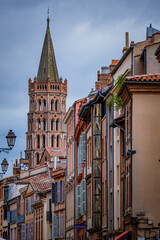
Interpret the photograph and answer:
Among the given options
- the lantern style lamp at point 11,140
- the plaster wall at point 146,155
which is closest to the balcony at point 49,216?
the lantern style lamp at point 11,140

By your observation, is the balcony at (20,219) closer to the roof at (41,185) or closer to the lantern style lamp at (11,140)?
the roof at (41,185)

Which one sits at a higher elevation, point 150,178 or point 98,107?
point 98,107

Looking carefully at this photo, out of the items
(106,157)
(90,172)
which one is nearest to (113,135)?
(106,157)

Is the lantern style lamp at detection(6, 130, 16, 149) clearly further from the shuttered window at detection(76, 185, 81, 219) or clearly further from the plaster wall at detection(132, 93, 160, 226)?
the shuttered window at detection(76, 185, 81, 219)

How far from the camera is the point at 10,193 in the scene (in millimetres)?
104625

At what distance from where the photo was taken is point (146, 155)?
3284cm

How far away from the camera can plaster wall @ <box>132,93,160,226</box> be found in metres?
32.4

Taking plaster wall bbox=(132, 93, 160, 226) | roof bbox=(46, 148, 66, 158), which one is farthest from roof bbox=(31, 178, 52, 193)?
roof bbox=(46, 148, 66, 158)

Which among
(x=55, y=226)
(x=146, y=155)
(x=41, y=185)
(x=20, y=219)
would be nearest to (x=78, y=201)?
(x=55, y=226)

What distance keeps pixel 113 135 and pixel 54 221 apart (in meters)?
31.1

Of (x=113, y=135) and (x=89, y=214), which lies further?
(x=89, y=214)

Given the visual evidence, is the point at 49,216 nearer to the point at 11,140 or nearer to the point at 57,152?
the point at 11,140

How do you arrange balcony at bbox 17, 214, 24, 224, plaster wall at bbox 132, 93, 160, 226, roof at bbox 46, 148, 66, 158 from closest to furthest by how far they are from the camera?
plaster wall at bbox 132, 93, 160, 226 < balcony at bbox 17, 214, 24, 224 < roof at bbox 46, 148, 66, 158

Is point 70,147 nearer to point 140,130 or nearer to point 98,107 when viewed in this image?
point 98,107
